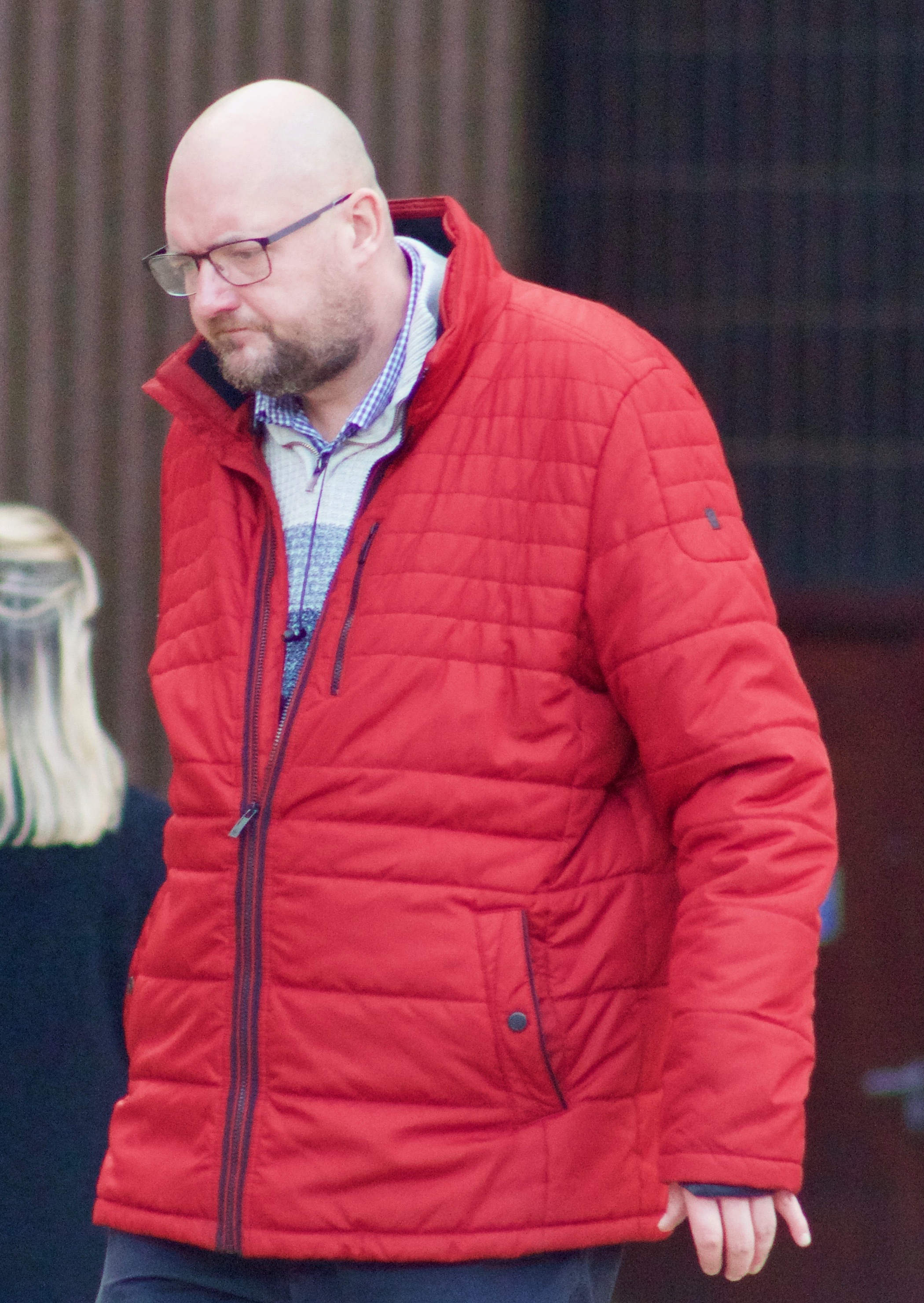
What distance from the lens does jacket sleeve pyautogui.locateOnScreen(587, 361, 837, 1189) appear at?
2.01 meters

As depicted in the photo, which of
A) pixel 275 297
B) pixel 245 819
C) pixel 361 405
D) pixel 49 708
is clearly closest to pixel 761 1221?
pixel 245 819

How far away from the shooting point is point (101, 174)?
5238mm

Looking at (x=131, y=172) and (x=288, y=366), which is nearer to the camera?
(x=288, y=366)

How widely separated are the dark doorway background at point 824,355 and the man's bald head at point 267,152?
9.00 ft

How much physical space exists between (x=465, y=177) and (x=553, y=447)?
3090 mm

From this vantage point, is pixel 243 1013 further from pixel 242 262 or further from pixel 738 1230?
pixel 242 262

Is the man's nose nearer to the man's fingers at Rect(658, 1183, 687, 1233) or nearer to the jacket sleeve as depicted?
the jacket sleeve

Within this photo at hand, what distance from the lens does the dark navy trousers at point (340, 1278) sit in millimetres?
2117

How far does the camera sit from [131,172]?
17.2ft

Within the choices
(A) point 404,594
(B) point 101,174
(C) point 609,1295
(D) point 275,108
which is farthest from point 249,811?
(B) point 101,174

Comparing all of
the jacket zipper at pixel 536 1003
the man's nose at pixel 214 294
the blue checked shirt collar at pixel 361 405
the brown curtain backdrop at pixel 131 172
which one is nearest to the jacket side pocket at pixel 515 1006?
the jacket zipper at pixel 536 1003

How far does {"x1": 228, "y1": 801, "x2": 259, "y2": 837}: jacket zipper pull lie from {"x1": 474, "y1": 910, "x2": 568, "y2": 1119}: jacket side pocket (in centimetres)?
29

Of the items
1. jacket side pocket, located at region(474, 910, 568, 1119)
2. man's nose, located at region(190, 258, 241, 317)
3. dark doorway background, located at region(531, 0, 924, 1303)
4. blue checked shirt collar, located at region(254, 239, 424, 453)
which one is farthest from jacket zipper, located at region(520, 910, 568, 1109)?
dark doorway background, located at region(531, 0, 924, 1303)

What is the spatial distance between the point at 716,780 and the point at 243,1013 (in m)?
0.61
